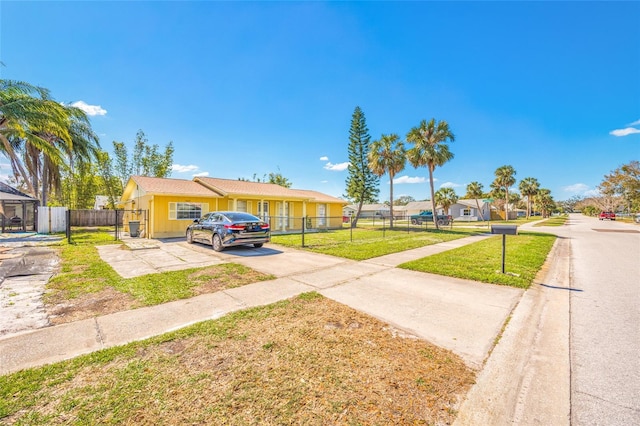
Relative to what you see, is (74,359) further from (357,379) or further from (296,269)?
(296,269)

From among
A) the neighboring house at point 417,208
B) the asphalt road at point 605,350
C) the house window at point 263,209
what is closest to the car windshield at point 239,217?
the house window at point 263,209

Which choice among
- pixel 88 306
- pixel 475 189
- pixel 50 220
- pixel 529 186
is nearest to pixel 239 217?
pixel 88 306

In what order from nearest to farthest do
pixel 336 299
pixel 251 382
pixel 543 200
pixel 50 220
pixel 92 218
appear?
pixel 251 382, pixel 336 299, pixel 50 220, pixel 92 218, pixel 543 200

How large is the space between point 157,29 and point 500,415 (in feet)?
50.1

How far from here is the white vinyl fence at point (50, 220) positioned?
1780 cm

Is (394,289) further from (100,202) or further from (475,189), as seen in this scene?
(475,189)

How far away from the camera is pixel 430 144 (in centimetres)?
2416

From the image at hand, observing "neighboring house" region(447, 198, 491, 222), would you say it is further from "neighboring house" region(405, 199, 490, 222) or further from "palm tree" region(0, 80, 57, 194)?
"palm tree" region(0, 80, 57, 194)

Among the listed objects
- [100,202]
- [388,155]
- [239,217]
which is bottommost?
[239,217]

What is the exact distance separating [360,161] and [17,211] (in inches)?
1296

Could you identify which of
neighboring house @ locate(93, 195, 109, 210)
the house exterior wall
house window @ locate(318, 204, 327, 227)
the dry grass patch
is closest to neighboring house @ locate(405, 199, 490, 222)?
house window @ locate(318, 204, 327, 227)

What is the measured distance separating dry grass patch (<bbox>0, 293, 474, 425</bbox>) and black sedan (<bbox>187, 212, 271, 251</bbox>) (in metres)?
6.67

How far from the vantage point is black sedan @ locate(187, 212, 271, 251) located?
10031 mm

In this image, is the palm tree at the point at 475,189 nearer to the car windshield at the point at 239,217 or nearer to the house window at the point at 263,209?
the house window at the point at 263,209
